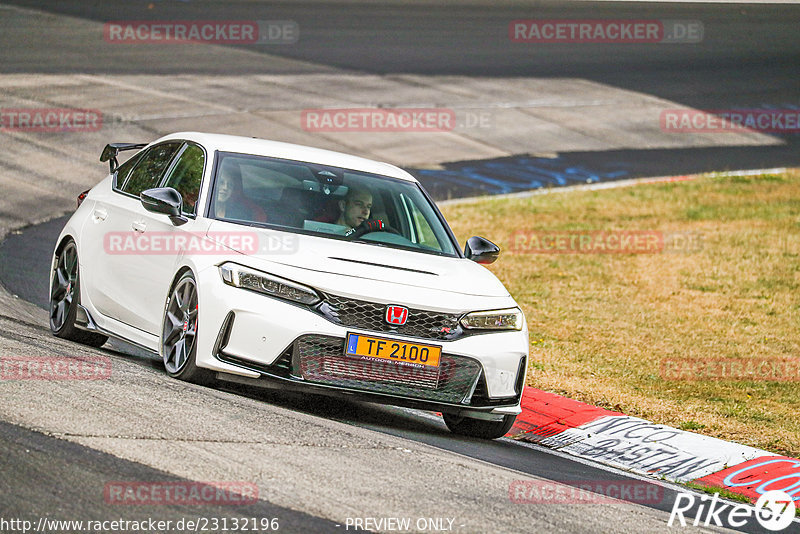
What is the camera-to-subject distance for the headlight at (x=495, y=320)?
7762 mm

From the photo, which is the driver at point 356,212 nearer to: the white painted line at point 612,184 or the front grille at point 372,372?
the front grille at point 372,372

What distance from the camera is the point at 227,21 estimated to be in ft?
105

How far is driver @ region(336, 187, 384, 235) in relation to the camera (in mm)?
8588

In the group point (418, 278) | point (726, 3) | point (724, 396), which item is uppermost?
point (726, 3)

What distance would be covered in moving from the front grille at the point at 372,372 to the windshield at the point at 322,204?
3.76 feet

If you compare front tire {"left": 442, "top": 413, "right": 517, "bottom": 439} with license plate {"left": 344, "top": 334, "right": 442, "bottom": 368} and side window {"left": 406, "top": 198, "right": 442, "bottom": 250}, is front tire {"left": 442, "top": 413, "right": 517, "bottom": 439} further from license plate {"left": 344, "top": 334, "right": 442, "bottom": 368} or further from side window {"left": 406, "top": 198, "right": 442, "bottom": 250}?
side window {"left": 406, "top": 198, "right": 442, "bottom": 250}

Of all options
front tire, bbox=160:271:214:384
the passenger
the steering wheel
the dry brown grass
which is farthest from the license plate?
the dry brown grass

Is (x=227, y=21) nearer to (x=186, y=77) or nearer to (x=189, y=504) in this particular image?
(x=186, y=77)

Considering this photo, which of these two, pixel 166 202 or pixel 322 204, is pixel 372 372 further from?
pixel 166 202

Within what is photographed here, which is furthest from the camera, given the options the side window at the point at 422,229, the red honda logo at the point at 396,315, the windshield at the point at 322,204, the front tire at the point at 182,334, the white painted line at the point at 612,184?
the white painted line at the point at 612,184

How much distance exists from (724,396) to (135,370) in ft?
16.4

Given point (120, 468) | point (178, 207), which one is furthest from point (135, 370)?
point (120, 468)

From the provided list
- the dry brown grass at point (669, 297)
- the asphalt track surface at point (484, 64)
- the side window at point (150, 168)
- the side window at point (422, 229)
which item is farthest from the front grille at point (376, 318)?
the dry brown grass at point (669, 297)

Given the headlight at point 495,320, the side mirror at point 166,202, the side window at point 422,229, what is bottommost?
the headlight at point 495,320
